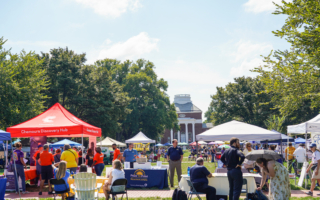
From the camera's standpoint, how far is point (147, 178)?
11.9 metres

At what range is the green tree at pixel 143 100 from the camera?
49625mm

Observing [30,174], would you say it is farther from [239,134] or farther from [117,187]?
[239,134]

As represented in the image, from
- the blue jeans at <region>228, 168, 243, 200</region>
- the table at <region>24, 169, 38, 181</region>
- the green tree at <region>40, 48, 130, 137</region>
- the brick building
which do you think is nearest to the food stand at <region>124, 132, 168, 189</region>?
the table at <region>24, 169, 38, 181</region>

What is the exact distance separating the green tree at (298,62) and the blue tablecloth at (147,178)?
670 centimetres

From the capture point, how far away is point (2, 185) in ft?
26.8

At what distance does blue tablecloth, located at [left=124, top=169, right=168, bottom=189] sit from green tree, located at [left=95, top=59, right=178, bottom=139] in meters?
35.4

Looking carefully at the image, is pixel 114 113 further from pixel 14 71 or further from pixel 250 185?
pixel 250 185

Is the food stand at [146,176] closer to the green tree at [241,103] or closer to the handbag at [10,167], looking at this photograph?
the handbag at [10,167]

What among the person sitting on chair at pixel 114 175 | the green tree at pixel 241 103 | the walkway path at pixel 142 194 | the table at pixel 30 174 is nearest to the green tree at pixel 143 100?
the green tree at pixel 241 103

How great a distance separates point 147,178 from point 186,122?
78848 mm

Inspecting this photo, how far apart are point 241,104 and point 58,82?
95.7 feet

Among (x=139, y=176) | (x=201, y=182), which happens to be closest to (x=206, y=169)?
(x=201, y=182)

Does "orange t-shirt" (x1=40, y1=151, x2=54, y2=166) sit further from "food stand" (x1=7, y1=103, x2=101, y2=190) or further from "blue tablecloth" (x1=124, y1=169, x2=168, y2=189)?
→ "blue tablecloth" (x1=124, y1=169, x2=168, y2=189)

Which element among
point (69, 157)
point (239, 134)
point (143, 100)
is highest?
point (143, 100)
